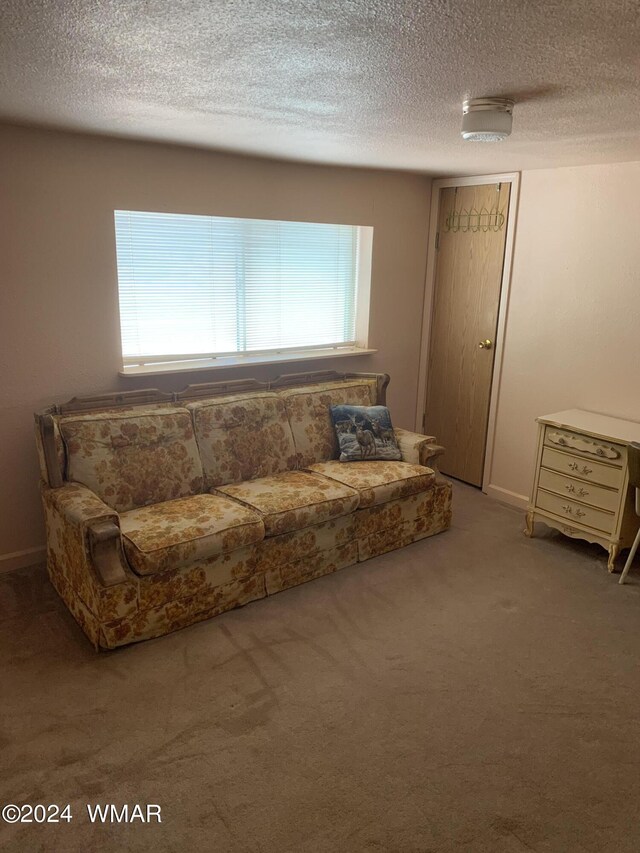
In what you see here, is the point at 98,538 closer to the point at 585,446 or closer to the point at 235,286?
the point at 235,286

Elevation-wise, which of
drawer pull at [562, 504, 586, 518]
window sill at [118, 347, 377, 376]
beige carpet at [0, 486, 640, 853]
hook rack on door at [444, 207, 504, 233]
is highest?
hook rack on door at [444, 207, 504, 233]

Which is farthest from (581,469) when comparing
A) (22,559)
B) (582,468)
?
(22,559)

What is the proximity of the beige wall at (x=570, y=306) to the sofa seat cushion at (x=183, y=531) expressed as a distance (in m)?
2.20

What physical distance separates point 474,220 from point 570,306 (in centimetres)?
100

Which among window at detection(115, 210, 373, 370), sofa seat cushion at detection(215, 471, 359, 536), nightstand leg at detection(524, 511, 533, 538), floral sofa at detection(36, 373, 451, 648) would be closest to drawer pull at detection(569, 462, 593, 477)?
nightstand leg at detection(524, 511, 533, 538)

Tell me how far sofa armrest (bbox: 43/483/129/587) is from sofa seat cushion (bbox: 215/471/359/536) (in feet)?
2.43

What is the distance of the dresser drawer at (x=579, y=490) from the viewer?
340 centimetres

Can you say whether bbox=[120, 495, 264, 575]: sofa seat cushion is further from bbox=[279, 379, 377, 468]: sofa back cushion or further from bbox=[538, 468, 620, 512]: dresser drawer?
bbox=[538, 468, 620, 512]: dresser drawer

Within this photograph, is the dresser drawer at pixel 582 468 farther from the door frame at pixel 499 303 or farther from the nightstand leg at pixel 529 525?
the door frame at pixel 499 303

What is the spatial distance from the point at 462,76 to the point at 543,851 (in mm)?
2333

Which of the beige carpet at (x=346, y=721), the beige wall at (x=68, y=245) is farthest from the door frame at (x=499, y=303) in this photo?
the beige carpet at (x=346, y=721)

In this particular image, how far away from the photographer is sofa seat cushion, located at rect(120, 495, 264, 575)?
2658 mm

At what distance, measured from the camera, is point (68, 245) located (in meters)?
3.20

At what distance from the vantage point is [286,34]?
59.6 inches
